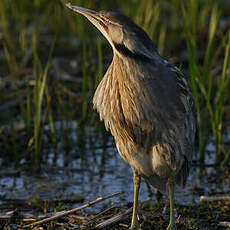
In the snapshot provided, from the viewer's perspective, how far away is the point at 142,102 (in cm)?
388

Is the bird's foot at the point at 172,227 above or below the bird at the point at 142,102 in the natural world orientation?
below

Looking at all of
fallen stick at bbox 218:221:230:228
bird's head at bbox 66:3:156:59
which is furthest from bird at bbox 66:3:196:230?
fallen stick at bbox 218:221:230:228

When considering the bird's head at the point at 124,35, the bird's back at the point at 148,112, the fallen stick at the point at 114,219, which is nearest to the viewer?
the bird's head at the point at 124,35

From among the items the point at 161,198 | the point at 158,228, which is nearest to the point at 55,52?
the point at 161,198

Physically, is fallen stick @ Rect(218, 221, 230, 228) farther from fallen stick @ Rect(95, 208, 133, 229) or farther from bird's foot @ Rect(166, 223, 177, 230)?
fallen stick @ Rect(95, 208, 133, 229)

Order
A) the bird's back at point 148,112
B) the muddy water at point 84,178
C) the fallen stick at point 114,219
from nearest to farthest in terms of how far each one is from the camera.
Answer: the bird's back at point 148,112 → the fallen stick at point 114,219 → the muddy water at point 84,178

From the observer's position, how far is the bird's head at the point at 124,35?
3.71 meters

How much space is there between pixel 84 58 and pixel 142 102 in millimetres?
1736

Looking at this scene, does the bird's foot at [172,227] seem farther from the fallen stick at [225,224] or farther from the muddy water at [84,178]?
the muddy water at [84,178]

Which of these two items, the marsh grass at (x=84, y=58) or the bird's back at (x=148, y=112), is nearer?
the bird's back at (x=148, y=112)

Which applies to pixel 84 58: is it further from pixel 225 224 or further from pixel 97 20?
pixel 225 224

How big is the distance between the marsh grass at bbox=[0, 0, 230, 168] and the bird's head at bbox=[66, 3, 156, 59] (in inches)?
27.1

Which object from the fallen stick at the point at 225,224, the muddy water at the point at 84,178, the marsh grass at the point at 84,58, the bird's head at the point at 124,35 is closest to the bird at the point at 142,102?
the bird's head at the point at 124,35

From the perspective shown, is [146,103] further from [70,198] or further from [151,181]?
[70,198]
